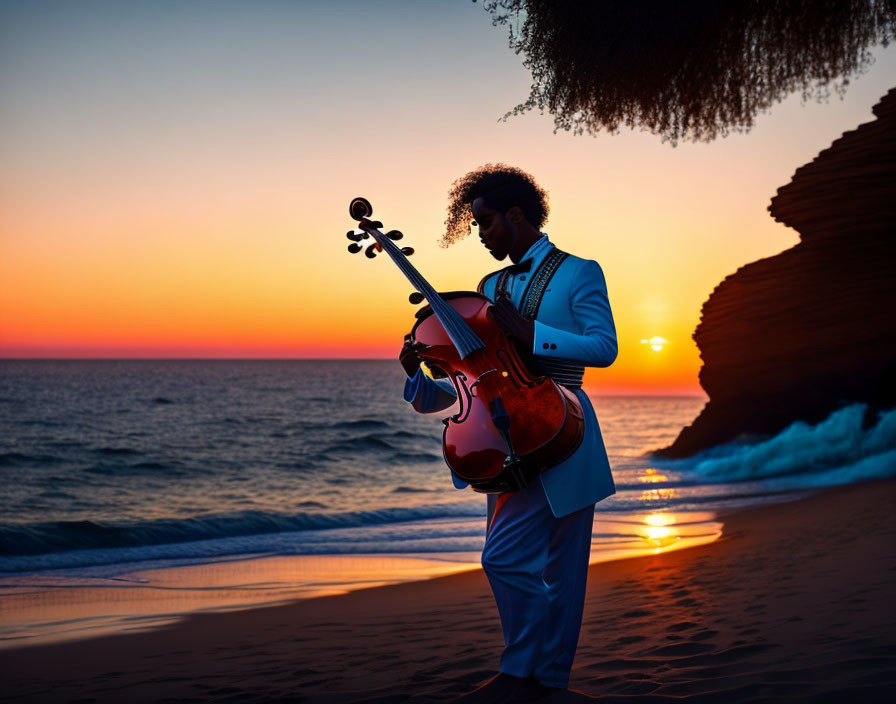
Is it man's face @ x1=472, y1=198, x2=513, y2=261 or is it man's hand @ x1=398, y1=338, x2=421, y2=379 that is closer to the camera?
man's hand @ x1=398, y1=338, x2=421, y2=379

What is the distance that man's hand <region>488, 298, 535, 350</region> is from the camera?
2.89 meters

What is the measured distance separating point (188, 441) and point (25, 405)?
23.4 metres

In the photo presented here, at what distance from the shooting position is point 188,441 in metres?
30.6

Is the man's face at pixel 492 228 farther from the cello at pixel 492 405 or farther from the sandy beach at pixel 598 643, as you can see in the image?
the sandy beach at pixel 598 643

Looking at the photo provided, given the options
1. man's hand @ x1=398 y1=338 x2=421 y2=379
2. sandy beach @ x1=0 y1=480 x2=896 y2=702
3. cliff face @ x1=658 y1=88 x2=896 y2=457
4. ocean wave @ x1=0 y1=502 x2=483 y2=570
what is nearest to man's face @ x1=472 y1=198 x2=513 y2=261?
man's hand @ x1=398 y1=338 x2=421 y2=379

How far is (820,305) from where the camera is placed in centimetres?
1559

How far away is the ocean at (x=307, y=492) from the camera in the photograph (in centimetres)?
1023

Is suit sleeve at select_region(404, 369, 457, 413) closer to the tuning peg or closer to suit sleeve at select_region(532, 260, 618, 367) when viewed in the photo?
suit sleeve at select_region(532, 260, 618, 367)

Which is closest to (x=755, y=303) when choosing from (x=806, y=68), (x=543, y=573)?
(x=806, y=68)

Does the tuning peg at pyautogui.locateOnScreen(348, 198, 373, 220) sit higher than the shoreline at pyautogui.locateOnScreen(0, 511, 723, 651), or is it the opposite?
the tuning peg at pyautogui.locateOnScreen(348, 198, 373, 220)

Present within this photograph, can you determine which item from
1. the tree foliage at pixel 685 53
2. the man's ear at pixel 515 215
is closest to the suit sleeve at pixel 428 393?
the man's ear at pixel 515 215

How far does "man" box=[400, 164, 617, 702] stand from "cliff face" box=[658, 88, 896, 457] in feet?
42.4

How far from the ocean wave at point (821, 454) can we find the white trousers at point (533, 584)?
1112 centimetres

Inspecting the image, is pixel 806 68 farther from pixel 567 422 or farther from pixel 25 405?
pixel 25 405
